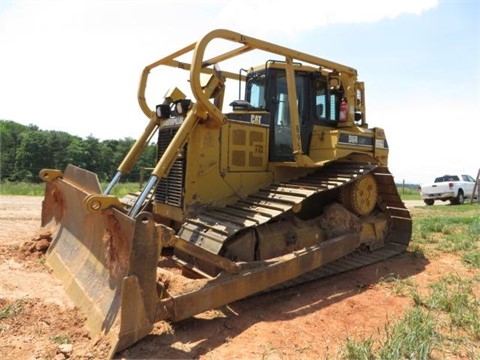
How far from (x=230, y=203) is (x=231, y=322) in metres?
1.90

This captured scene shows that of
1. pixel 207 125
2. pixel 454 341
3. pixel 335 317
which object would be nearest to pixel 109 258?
pixel 207 125

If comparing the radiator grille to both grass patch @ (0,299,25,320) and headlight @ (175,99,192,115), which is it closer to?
headlight @ (175,99,192,115)

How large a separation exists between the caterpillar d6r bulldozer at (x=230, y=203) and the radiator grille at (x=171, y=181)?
0.07ft

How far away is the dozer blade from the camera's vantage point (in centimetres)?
341

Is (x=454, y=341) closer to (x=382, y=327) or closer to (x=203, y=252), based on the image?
(x=382, y=327)

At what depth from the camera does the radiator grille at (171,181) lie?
5469mm

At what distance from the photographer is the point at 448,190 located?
18.9 metres

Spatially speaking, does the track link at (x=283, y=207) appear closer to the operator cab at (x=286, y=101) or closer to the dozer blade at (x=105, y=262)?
the operator cab at (x=286, y=101)

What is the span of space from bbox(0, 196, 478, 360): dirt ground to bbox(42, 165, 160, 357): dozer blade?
0.46 feet

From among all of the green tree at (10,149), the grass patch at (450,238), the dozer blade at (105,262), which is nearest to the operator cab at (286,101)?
the dozer blade at (105,262)

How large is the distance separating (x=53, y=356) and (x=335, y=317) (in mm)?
2680

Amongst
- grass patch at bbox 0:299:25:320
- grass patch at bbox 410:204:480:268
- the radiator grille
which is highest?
the radiator grille

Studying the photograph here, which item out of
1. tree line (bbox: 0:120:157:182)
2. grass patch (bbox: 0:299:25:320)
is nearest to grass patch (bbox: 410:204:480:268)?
grass patch (bbox: 0:299:25:320)

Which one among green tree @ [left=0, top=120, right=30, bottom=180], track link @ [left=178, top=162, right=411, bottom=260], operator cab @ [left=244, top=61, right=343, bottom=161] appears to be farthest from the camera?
green tree @ [left=0, top=120, right=30, bottom=180]
